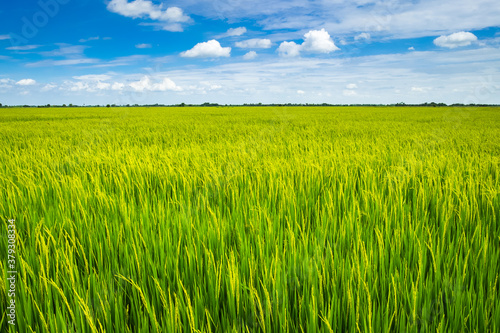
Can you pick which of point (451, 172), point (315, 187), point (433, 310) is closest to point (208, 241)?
point (433, 310)

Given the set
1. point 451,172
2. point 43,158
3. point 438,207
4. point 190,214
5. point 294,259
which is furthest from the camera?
point 43,158

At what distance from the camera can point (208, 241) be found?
139cm

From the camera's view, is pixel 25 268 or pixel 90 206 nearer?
pixel 25 268

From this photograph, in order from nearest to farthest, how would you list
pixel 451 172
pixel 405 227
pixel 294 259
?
pixel 294 259 → pixel 405 227 → pixel 451 172

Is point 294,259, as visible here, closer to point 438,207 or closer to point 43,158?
point 438,207

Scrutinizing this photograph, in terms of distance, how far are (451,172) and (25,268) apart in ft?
11.1

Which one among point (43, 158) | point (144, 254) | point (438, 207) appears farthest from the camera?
point (43, 158)

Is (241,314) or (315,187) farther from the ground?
(315,187)

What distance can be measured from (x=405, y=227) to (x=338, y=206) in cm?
43

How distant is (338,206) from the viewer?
1.94 meters

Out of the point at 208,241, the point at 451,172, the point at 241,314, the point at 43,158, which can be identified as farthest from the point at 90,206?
the point at 451,172

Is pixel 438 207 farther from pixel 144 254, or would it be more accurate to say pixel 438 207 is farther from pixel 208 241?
pixel 144 254

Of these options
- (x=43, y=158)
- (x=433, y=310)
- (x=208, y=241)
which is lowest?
(x=433, y=310)

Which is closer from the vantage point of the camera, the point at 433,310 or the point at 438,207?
the point at 433,310
